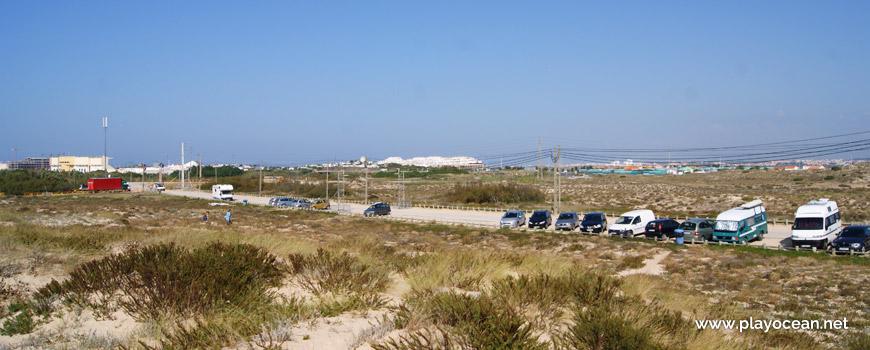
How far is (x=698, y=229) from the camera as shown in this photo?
29234mm

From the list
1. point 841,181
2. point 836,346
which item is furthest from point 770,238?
point 841,181

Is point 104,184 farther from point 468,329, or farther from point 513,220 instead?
point 468,329

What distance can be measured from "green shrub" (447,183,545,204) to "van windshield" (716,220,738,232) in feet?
145

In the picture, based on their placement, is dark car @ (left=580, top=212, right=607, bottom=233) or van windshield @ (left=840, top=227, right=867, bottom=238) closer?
van windshield @ (left=840, top=227, right=867, bottom=238)

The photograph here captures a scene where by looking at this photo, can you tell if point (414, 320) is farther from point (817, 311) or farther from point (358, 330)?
point (817, 311)

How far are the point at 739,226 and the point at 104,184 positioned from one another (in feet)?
304

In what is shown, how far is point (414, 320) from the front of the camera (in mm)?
7848

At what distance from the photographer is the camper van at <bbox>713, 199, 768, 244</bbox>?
92.3ft

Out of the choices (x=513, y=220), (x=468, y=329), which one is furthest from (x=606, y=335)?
(x=513, y=220)

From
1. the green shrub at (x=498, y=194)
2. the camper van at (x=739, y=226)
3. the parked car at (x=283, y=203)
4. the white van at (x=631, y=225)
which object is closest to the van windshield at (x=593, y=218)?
the white van at (x=631, y=225)

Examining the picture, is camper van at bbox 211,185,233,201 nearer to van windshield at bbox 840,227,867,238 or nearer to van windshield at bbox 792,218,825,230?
van windshield at bbox 792,218,825,230

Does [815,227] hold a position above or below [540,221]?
above

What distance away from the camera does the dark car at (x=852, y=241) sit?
78.7 ft

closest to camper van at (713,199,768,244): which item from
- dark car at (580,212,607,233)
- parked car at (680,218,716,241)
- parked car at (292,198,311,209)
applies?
parked car at (680,218,716,241)
